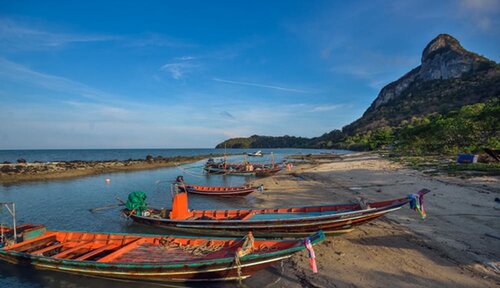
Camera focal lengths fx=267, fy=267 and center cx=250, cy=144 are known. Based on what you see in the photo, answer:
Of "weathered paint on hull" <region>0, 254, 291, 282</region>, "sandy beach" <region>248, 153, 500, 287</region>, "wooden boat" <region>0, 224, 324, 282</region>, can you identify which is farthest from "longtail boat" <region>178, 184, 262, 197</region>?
"weathered paint on hull" <region>0, 254, 291, 282</region>

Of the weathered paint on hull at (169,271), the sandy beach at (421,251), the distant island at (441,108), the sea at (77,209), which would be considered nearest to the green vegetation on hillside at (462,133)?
the distant island at (441,108)

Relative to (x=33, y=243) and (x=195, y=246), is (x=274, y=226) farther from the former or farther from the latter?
(x=33, y=243)

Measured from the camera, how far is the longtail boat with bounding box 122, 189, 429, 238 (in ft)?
34.1

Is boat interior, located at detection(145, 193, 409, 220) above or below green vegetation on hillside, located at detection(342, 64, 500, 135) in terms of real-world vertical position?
below

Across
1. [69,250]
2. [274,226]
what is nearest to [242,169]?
[274,226]

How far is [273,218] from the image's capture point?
1196 centimetres

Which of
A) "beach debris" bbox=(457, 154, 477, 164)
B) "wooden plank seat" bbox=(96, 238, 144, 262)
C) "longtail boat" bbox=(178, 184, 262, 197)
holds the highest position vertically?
"beach debris" bbox=(457, 154, 477, 164)

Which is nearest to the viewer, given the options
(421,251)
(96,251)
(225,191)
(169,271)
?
(169,271)

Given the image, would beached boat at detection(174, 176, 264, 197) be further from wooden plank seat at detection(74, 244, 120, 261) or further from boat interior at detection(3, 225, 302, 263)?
wooden plank seat at detection(74, 244, 120, 261)

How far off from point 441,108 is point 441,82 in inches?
1915

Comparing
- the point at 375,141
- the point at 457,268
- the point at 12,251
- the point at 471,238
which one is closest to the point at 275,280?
the point at 457,268

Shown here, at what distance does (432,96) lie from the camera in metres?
126

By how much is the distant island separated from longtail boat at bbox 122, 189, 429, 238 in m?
28.9

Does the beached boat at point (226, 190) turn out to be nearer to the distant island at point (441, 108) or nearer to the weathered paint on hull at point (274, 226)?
the weathered paint on hull at point (274, 226)
